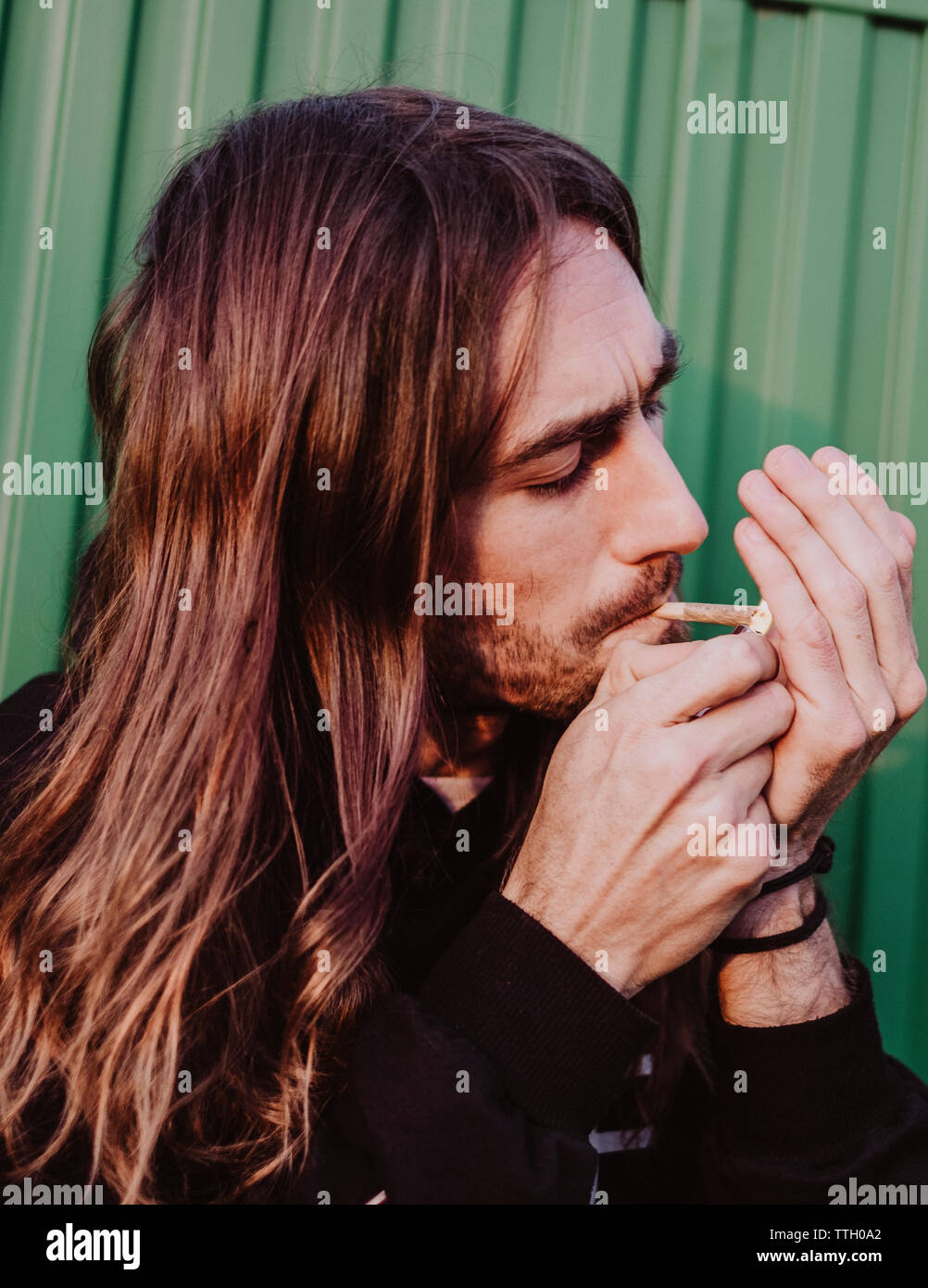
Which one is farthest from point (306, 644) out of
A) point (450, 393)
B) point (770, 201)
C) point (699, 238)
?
point (770, 201)

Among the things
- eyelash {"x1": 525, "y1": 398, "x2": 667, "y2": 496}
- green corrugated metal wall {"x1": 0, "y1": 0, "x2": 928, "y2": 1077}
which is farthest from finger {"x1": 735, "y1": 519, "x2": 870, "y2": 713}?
green corrugated metal wall {"x1": 0, "y1": 0, "x2": 928, "y2": 1077}

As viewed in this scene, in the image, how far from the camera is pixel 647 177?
Answer: 2.05 m

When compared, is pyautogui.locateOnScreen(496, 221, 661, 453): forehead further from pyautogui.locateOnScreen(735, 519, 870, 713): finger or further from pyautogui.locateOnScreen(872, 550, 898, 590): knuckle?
pyautogui.locateOnScreen(872, 550, 898, 590): knuckle

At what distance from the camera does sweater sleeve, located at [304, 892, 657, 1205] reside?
117 cm

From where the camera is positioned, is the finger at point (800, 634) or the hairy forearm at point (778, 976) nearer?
the finger at point (800, 634)

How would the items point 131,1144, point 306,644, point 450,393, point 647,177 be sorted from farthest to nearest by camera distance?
1. point 647,177
2. point 306,644
3. point 450,393
4. point 131,1144

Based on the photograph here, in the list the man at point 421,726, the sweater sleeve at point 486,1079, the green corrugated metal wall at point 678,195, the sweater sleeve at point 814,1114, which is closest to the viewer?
the sweater sleeve at point 486,1079

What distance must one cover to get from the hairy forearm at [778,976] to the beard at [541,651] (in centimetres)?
47

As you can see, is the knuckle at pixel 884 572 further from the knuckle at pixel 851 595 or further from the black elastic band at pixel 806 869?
the black elastic band at pixel 806 869

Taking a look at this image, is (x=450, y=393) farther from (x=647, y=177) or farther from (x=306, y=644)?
(x=647, y=177)

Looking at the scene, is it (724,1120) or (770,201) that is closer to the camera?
(724,1120)

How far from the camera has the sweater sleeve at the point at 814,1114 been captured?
56.3 inches

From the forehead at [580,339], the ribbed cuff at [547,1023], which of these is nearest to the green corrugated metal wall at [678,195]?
the forehead at [580,339]

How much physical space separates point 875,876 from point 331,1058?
1.34 m
